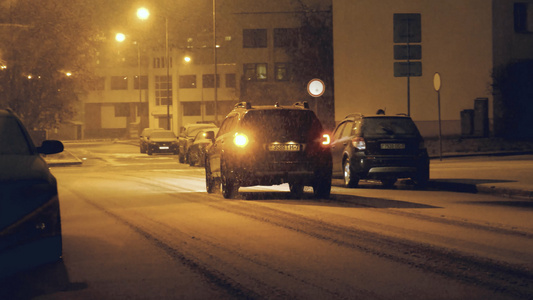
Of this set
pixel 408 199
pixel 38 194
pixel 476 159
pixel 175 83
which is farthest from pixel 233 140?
pixel 175 83

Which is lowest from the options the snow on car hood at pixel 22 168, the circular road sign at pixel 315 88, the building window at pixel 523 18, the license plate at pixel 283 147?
the snow on car hood at pixel 22 168

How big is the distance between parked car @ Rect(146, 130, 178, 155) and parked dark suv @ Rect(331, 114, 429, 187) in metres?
29.3

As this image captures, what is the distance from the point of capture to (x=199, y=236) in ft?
32.9

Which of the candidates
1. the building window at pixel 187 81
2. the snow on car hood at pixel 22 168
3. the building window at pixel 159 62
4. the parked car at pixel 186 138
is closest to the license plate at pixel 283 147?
the snow on car hood at pixel 22 168

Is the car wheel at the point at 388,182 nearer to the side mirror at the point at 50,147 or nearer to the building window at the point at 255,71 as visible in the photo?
the side mirror at the point at 50,147

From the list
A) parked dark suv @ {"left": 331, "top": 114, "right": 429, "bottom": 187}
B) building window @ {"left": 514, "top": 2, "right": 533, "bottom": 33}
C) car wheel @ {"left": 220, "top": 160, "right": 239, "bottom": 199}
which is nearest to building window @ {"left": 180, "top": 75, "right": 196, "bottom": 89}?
building window @ {"left": 514, "top": 2, "right": 533, "bottom": 33}

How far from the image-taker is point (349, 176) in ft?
61.3

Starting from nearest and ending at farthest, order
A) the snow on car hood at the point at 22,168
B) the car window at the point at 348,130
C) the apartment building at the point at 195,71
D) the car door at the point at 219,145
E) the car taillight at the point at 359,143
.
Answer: the snow on car hood at the point at 22,168, the car door at the point at 219,145, the car taillight at the point at 359,143, the car window at the point at 348,130, the apartment building at the point at 195,71

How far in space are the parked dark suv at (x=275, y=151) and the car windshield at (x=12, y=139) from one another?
6.55 meters

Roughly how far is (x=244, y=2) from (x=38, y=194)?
75.8 m

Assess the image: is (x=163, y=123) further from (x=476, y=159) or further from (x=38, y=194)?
(x=38, y=194)

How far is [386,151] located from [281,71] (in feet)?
224

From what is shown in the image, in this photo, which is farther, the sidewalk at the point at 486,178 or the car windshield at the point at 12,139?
the sidewalk at the point at 486,178

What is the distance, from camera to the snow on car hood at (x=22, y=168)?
279 inches
